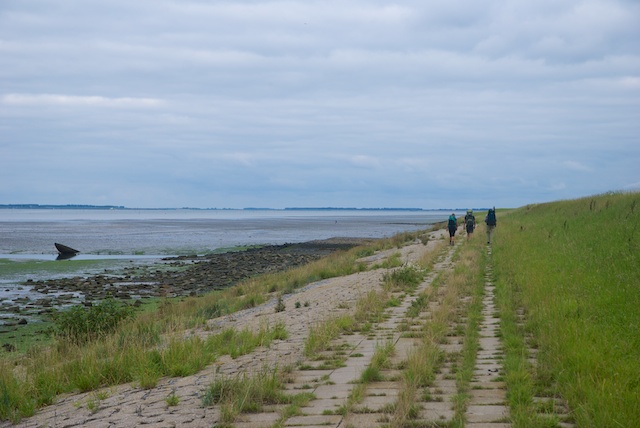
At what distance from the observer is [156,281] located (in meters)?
33.2

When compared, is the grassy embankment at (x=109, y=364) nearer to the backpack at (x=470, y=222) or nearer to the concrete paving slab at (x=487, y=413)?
the concrete paving slab at (x=487, y=413)

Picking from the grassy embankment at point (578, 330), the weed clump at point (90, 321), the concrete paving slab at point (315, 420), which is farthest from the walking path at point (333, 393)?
the weed clump at point (90, 321)

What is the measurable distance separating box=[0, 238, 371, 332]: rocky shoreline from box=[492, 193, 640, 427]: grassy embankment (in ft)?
36.2

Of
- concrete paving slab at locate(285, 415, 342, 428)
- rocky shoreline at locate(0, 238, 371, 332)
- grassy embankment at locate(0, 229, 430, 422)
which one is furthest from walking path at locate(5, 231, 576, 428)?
rocky shoreline at locate(0, 238, 371, 332)

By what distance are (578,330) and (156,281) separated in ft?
89.0

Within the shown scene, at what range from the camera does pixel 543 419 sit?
6035mm

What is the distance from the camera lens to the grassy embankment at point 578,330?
6.17 meters

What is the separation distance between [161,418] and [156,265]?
36670 millimetres

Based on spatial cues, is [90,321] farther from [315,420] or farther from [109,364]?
[315,420]

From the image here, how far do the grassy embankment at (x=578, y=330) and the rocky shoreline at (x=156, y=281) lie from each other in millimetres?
11024

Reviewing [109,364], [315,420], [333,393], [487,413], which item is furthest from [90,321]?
[487,413]

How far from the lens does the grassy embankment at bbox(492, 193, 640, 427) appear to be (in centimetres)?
617

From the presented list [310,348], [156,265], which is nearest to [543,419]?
[310,348]

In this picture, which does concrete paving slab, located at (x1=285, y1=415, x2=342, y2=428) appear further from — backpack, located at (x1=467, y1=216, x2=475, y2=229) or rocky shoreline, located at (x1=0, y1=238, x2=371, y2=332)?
backpack, located at (x1=467, y1=216, x2=475, y2=229)
